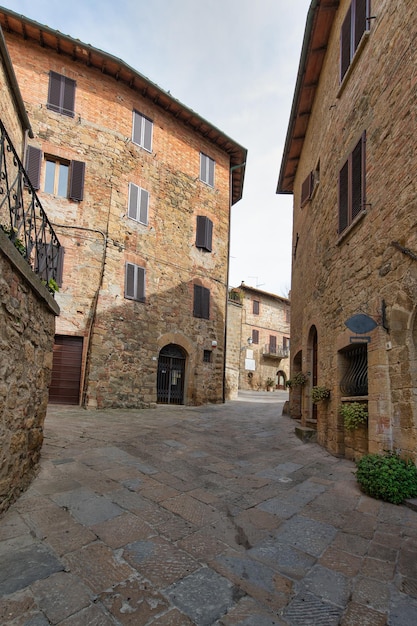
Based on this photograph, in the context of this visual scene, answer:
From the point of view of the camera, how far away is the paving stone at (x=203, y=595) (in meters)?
2.14

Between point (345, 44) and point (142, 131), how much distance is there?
26.2 feet

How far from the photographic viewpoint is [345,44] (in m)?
7.05

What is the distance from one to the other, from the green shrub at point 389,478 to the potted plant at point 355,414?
2.95 feet

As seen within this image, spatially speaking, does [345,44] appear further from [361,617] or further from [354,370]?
[361,617]

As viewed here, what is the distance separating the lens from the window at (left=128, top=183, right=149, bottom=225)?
12344 millimetres

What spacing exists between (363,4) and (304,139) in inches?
205

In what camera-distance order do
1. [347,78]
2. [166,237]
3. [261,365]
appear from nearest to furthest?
[347,78] → [166,237] → [261,365]

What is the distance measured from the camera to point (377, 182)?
5285 mm

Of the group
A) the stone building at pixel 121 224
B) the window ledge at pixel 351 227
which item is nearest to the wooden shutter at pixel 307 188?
the window ledge at pixel 351 227

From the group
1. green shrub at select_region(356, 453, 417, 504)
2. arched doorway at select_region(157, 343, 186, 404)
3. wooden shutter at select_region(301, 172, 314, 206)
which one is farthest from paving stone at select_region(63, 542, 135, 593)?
arched doorway at select_region(157, 343, 186, 404)

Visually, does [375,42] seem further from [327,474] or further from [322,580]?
[322,580]

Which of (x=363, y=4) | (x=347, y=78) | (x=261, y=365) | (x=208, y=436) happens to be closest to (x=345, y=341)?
(x=208, y=436)

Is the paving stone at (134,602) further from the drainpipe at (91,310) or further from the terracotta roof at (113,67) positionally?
the terracotta roof at (113,67)

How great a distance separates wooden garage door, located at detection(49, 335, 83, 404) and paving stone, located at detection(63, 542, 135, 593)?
858cm
